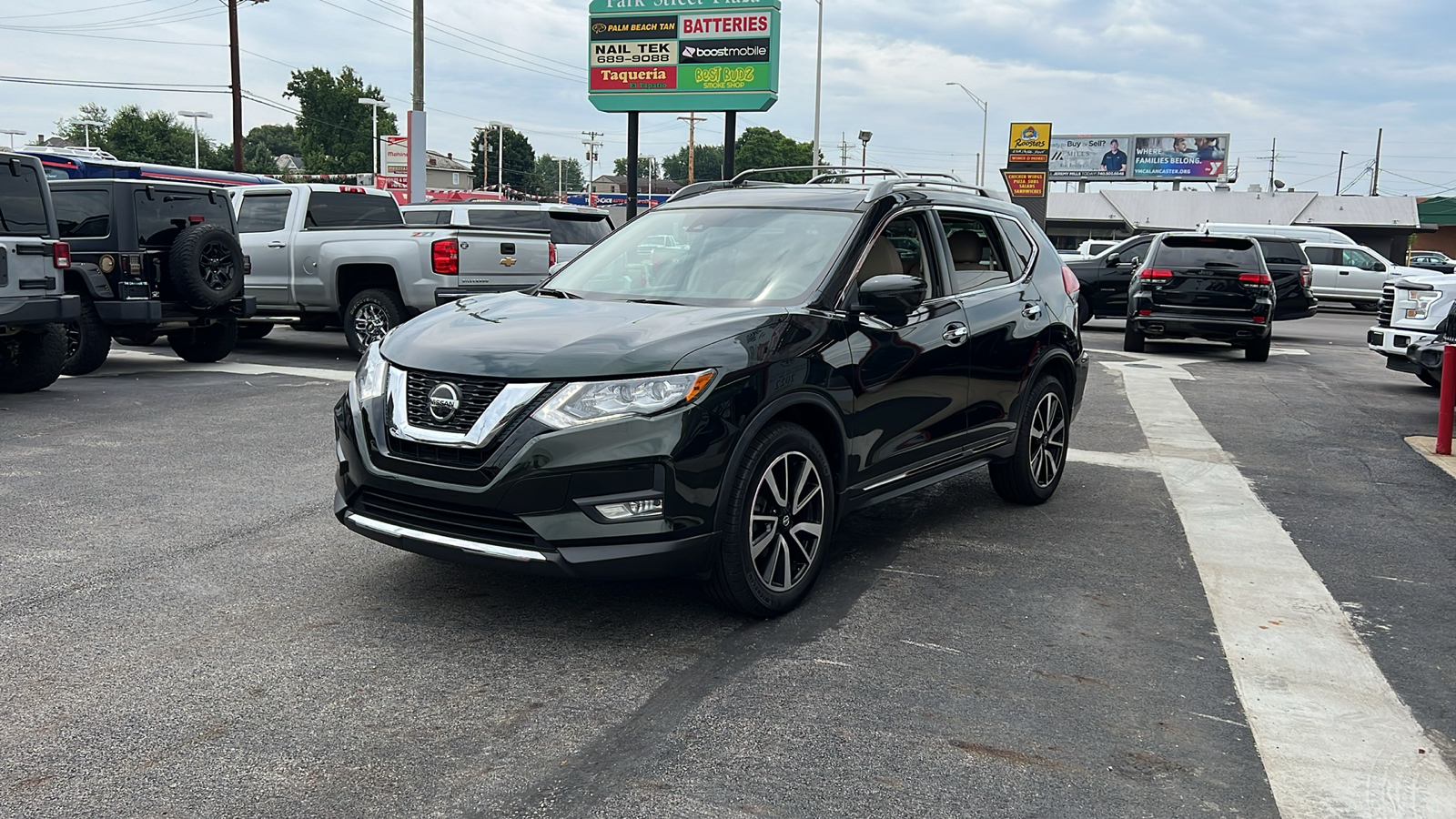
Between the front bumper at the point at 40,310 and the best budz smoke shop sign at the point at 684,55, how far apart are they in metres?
20.1

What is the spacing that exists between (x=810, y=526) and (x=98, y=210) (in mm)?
9698

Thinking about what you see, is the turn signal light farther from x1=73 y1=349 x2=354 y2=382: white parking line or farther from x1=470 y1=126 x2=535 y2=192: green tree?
x1=470 y1=126 x2=535 y2=192: green tree

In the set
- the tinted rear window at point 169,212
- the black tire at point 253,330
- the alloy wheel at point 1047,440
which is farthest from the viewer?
the black tire at point 253,330

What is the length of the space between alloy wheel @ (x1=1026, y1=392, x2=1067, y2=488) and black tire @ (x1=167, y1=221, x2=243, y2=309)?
876 centimetres

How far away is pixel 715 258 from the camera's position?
5.43 m

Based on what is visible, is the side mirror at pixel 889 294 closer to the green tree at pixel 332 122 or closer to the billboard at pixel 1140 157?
the billboard at pixel 1140 157

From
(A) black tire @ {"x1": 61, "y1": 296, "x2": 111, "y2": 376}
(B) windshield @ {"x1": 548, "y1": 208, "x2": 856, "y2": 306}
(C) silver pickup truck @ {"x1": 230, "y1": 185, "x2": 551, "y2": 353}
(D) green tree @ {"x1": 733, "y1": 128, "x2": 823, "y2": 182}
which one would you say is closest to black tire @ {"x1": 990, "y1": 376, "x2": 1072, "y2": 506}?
(B) windshield @ {"x1": 548, "y1": 208, "x2": 856, "y2": 306}

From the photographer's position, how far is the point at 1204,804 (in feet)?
10.7

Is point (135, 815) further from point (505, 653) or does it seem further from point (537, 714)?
point (505, 653)

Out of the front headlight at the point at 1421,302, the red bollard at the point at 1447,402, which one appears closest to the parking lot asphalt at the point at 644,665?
the red bollard at the point at 1447,402

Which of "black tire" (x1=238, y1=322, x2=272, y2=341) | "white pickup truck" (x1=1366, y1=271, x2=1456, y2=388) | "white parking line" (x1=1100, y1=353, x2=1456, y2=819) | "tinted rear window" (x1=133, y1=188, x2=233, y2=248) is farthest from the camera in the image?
"black tire" (x1=238, y1=322, x2=272, y2=341)

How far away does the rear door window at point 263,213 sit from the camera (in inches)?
572

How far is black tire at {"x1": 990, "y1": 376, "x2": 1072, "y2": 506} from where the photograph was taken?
6.62 metres

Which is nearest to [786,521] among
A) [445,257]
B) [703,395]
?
[703,395]
